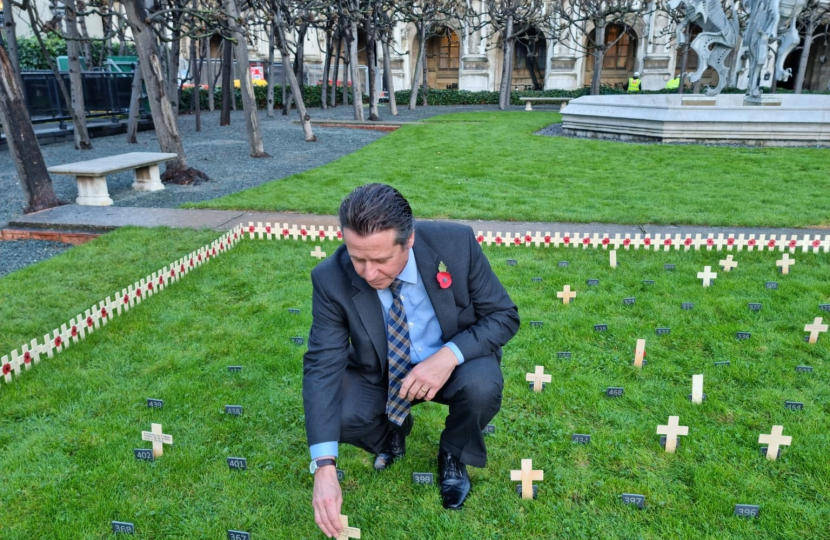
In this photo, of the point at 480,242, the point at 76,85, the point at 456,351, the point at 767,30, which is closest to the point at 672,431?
the point at 456,351

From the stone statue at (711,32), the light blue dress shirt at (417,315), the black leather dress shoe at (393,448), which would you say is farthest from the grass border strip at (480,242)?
the stone statue at (711,32)

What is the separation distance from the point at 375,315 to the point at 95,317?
131 inches

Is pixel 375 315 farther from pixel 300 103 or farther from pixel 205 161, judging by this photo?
pixel 300 103

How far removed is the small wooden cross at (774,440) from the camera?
3.18m

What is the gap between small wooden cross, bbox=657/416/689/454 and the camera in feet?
10.8

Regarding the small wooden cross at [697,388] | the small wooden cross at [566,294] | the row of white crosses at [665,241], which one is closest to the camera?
the small wooden cross at [697,388]

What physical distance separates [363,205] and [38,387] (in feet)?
10.2

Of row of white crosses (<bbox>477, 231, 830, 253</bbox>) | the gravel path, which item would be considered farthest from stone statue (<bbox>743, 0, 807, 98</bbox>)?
row of white crosses (<bbox>477, 231, 830, 253</bbox>)

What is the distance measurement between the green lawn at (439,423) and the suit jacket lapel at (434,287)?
98 centimetres

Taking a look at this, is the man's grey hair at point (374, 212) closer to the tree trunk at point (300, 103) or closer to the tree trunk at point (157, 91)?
the tree trunk at point (157, 91)

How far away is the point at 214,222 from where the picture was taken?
8.30m

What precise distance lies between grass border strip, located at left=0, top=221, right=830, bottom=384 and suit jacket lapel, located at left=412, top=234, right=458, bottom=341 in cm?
288

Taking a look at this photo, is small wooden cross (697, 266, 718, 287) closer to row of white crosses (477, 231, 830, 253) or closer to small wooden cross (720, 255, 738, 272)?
small wooden cross (720, 255, 738, 272)

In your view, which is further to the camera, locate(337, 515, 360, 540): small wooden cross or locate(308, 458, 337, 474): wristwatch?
locate(337, 515, 360, 540): small wooden cross
